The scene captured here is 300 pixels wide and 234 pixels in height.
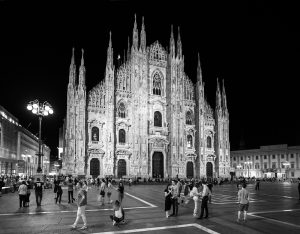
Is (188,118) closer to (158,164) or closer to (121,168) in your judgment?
(158,164)

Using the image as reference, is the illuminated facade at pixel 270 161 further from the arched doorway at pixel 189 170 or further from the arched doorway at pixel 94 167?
the arched doorway at pixel 94 167

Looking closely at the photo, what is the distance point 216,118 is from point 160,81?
13247 millimetres

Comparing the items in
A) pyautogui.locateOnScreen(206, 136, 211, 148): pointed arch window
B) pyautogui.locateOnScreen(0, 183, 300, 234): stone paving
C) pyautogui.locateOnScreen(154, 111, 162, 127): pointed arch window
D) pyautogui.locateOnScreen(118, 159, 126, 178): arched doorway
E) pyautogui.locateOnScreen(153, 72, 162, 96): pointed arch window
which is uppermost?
pyautogui.locateOnScreen(153, 72, 162, 96): pointed arch window

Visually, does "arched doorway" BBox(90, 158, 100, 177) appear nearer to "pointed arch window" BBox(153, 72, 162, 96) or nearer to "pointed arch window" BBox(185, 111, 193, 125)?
"pointed arch window" BBox(153, 72, 162, 96)

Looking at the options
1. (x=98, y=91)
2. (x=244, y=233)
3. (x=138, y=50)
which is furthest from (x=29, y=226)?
(x=138, y=50)

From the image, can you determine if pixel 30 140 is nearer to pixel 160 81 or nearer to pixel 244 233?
pixel 160 81

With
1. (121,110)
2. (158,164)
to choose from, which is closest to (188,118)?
(158,164)

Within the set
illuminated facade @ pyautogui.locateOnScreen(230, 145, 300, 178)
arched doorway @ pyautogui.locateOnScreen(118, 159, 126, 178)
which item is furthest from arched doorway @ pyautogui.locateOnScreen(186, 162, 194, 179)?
illuminated facade @ pyautogui.locateOnScreen(230, 145, 300, 178)

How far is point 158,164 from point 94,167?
11.8 m

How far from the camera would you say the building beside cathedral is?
51.2 meters

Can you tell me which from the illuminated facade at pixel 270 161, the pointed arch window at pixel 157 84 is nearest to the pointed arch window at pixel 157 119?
the pointed arch window at pixel 157 84

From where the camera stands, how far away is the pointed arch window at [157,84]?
193 ft

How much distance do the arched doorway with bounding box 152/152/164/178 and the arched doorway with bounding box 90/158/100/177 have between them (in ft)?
33.6

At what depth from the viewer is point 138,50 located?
185ft
